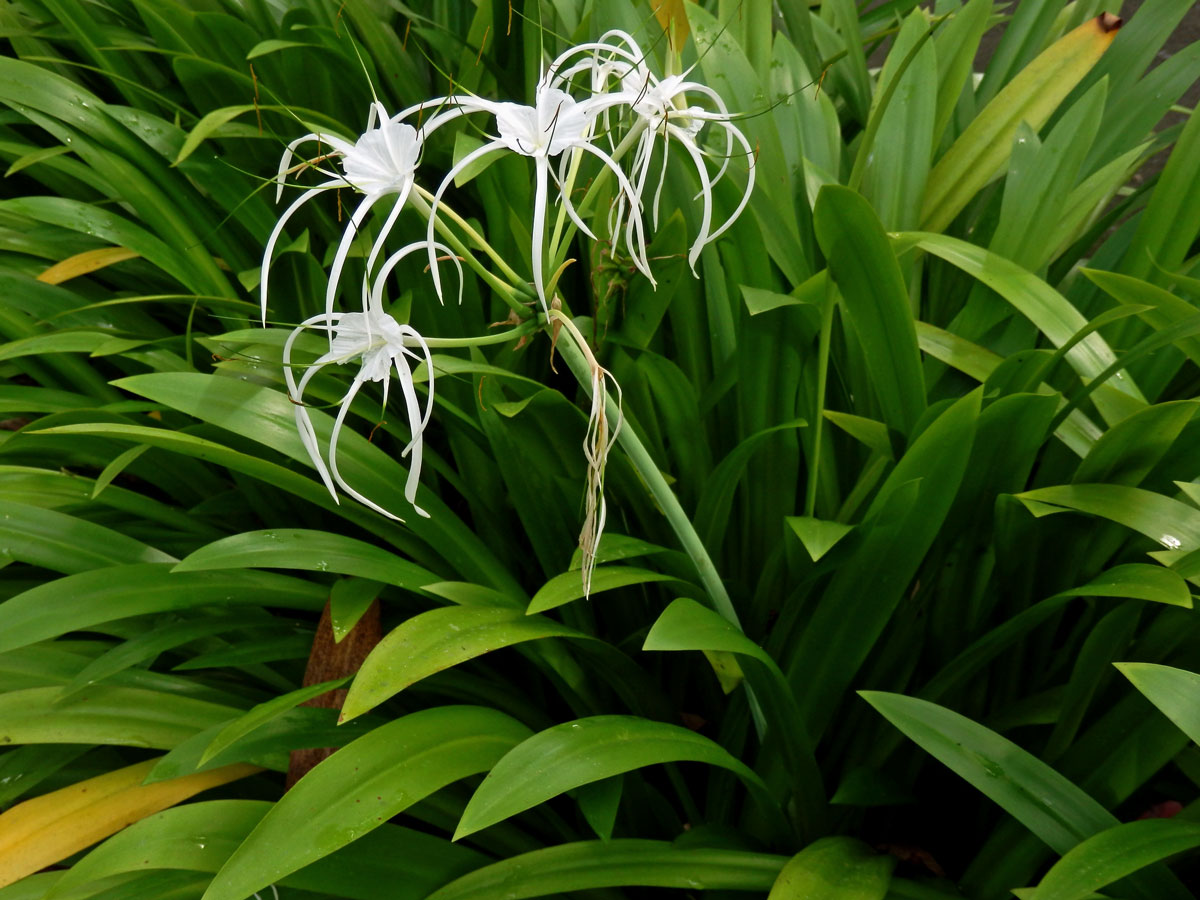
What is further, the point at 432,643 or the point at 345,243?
the point at 432,643

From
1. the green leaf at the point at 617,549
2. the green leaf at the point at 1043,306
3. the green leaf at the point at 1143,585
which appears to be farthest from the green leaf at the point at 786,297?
the green leaf at the point at 1143,585

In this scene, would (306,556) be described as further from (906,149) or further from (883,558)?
(906,149)

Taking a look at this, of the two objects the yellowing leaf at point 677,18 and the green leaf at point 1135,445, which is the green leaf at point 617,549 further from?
the yellowing leaf at point 677,18

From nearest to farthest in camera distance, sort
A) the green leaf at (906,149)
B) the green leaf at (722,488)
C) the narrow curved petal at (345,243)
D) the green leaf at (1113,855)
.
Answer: the narrow curved petal at (345,243), the green leaf at (1113,855), the green leaf at (722,488), the green leaf at (906,149)

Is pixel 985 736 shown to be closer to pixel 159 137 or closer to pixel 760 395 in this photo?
pixel 760 395

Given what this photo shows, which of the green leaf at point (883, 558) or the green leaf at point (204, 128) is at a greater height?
the green leaf at point (204, 128)

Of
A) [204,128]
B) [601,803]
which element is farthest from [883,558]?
[204,128]

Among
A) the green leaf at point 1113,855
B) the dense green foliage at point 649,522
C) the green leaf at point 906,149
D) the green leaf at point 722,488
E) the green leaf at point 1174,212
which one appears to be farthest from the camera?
the green leaf at point 906,149

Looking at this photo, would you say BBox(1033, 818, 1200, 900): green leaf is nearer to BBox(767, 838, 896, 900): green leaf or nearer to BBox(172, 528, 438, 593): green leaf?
BBox(767, 838, 896, 900): green leaf
